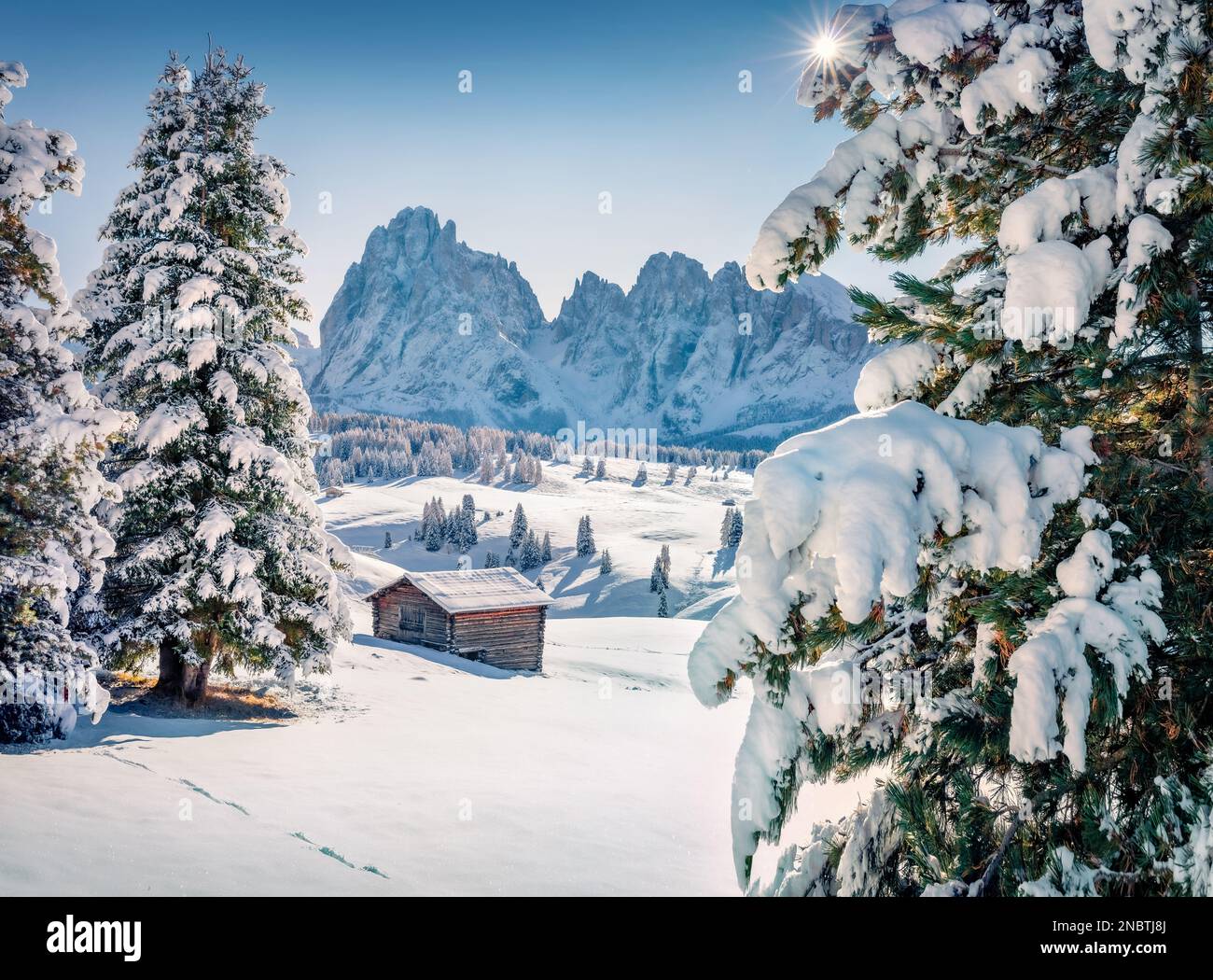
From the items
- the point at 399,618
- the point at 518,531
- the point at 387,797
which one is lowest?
the point at 518,531

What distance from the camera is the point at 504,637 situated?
3494 centimetres

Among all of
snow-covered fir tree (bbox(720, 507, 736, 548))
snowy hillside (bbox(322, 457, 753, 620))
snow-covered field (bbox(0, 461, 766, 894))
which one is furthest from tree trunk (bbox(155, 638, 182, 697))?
snow-covered fir tree (bbox(720, 507, 736, 548))

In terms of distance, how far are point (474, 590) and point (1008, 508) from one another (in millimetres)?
35496

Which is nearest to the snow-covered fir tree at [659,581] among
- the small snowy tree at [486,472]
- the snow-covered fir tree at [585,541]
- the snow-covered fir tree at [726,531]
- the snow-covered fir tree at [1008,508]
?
the snow-covered fir tree at [585,541]

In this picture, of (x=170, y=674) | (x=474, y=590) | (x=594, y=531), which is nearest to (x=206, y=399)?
(x=170, y=674)

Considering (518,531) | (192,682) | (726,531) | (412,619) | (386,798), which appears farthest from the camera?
(726,531)

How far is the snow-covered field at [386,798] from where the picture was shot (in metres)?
6.13

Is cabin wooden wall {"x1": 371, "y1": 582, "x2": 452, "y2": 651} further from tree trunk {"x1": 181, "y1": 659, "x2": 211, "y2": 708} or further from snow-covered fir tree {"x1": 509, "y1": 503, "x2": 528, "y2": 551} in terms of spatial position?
snow-covered fir tree {"x1": 509, "y1": 503, "x2": 528, "y2": 551}

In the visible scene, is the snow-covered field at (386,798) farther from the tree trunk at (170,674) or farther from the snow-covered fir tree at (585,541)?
the snow-covered fir tree at (585,541)

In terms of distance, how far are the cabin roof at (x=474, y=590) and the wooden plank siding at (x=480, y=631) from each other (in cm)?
34

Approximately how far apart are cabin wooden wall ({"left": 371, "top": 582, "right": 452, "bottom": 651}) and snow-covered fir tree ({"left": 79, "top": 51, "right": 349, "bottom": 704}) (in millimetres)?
19820

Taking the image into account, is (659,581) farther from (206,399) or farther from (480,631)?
(206,399)

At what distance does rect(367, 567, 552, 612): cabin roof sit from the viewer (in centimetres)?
3450
